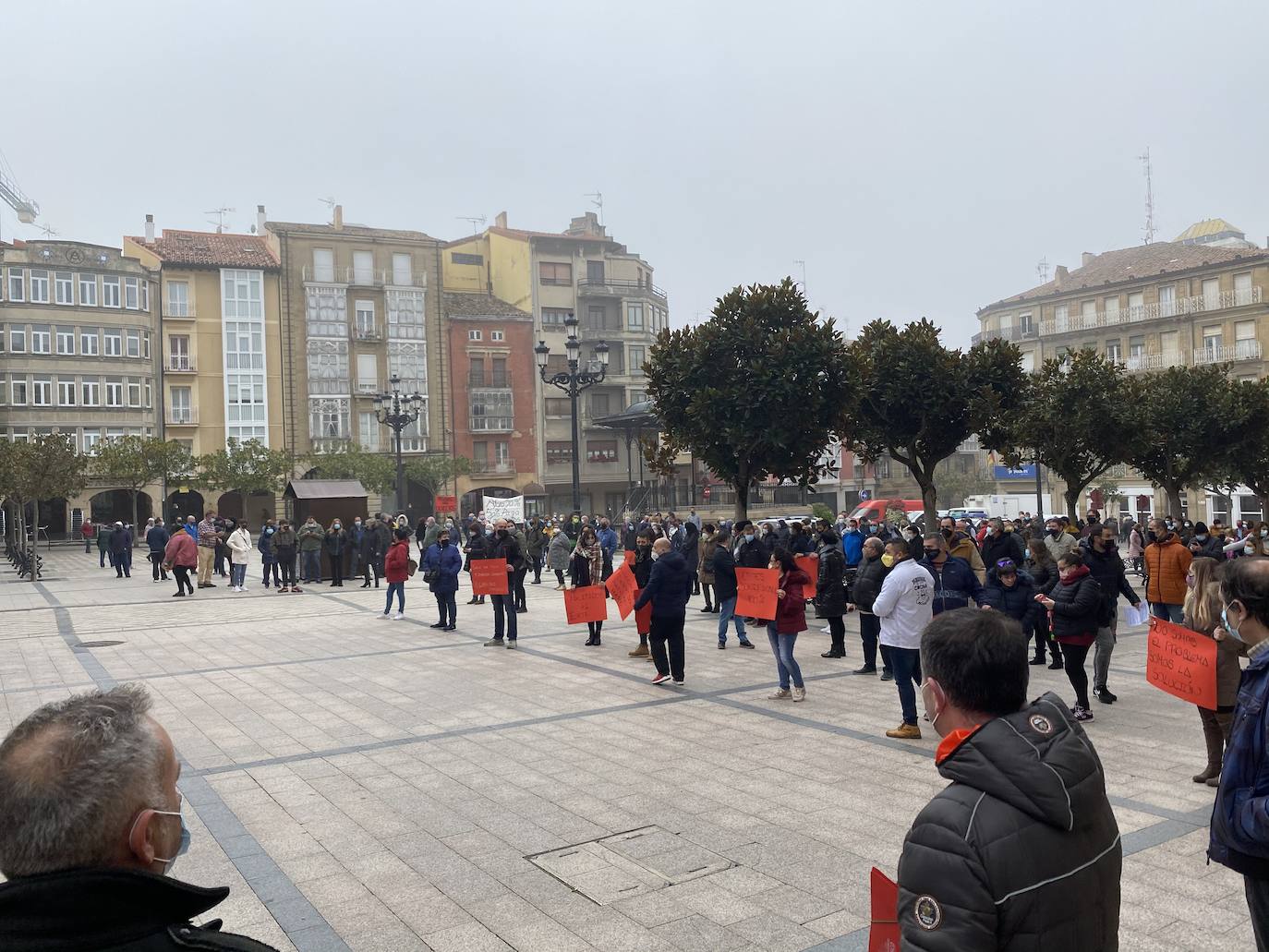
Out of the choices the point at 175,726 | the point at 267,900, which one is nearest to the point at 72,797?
the point at 267,900

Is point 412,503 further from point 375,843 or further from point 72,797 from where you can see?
point 72,797

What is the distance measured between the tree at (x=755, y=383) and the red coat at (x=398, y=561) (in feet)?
18.0

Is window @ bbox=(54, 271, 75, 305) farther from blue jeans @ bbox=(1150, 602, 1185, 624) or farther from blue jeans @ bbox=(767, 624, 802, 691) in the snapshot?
blue jeans @ bbox=(1150, 602, 1185, 624)

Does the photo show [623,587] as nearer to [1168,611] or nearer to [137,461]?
[1168,611]

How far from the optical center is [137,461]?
4675cm

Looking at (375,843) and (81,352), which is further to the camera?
(81,352)

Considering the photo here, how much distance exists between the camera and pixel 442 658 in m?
13.3

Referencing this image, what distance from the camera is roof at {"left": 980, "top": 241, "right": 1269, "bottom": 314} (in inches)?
2167

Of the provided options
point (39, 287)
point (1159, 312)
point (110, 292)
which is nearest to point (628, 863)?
point (39, 287)

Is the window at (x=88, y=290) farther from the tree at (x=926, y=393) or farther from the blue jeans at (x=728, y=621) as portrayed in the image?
the blue jeans at (x=728, y=621)

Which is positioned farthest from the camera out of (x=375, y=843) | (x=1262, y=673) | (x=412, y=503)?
(x=412, y=503)

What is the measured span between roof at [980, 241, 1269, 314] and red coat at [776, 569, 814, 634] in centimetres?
→ 5251

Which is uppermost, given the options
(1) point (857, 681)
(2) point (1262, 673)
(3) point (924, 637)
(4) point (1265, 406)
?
(4) point (1265, 406)

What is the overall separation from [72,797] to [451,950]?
3379 mm
